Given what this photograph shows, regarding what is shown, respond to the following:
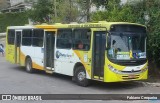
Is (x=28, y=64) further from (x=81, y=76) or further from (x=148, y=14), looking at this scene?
(x=148, y=14)

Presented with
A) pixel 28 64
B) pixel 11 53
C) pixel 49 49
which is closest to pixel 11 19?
pixel 11 53

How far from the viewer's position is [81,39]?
1731cm

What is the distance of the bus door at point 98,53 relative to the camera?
15953 mm

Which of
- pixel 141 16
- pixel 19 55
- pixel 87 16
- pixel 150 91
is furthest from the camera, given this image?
pixel 87 16

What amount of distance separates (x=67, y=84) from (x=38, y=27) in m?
4.94

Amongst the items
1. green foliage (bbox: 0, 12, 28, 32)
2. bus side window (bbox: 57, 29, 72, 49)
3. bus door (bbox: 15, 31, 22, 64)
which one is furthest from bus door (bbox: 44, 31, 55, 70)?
green foliage (bbox: 0, 12, 28, 32)

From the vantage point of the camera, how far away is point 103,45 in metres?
16.0

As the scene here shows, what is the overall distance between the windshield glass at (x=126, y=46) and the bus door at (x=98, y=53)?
345mm

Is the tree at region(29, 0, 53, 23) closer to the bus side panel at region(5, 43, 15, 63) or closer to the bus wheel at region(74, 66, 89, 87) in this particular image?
the bus side panel at region(5, 43, 15, 63)

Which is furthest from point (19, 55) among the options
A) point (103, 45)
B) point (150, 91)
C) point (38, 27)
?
point (150, 91)

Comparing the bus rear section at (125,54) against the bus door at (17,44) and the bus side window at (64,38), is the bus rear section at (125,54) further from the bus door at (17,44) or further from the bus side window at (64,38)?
the bus door at (17,44)

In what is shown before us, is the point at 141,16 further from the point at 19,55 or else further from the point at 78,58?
the point at 19,55

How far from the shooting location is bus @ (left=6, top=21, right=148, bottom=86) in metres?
15.8

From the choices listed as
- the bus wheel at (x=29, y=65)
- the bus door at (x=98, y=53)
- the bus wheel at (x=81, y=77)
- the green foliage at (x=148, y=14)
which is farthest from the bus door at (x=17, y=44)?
the bus door at (x=98, y=53)
